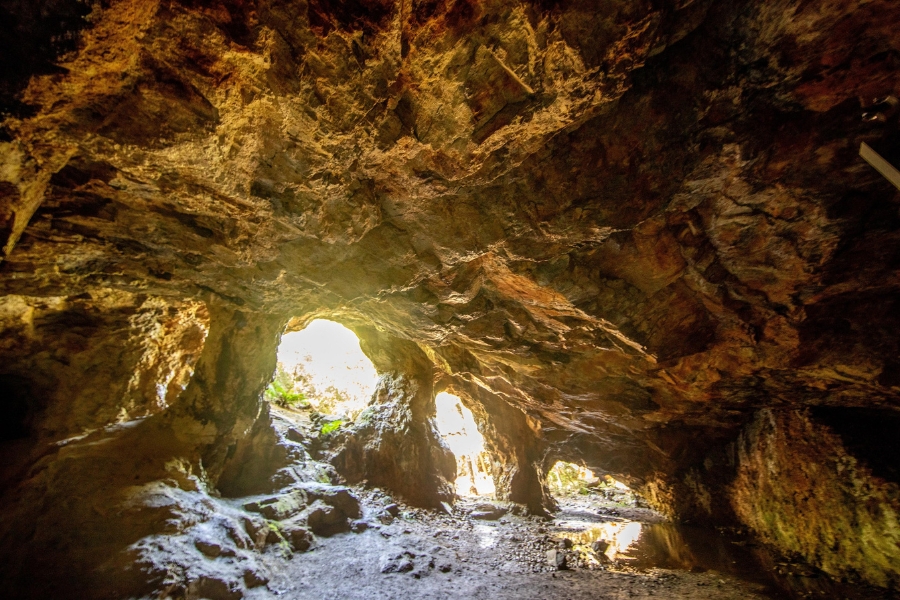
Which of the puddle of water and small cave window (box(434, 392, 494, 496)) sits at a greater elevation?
small cave window (box(434, 392, 494, 496))

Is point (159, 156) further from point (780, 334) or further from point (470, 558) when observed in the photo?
point (780, 334)

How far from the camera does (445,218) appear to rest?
4.86m

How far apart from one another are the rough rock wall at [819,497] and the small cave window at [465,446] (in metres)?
8.95

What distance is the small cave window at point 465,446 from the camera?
15047mm

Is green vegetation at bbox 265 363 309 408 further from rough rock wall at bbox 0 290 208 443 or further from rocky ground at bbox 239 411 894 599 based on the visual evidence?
rough rock wall at bbox 0 290 208 443

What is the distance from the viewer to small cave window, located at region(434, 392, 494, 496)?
15.0m

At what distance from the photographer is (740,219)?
4.09 metres

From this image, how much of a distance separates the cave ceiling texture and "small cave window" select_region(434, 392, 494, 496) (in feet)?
28.8

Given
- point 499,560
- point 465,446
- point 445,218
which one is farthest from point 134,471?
point 465,446

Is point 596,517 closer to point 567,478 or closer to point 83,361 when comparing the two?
point 567,478

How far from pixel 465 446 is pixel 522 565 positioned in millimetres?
10640

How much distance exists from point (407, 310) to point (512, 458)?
6.83 m

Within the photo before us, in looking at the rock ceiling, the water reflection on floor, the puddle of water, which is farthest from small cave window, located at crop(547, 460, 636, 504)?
the rock ceiling

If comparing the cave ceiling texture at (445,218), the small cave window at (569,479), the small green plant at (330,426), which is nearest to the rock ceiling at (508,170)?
the cave ceiling texture at (445,218)
